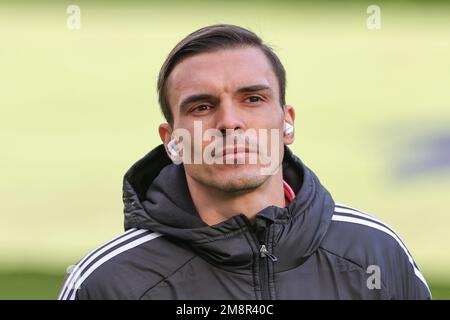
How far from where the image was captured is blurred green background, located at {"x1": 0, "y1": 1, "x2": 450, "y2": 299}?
7902mm

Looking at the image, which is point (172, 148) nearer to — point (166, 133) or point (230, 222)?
point (166, 133)

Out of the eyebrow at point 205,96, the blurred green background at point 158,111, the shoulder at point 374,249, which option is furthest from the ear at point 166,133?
the blurred green background at point 158,111

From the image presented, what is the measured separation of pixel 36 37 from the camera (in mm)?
9984

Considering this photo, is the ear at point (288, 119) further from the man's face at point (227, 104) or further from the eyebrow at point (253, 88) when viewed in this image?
the eyebrow at point (253, 88)

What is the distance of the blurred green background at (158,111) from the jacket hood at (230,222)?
4.41 m

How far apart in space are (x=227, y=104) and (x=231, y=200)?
11.1 inches

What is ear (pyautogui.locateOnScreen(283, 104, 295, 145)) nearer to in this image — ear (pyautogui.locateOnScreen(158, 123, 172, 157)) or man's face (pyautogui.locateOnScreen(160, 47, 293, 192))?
man's face (pyautogui.locateOnScreen(160, 47, 293, 192))

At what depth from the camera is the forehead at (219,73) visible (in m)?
2.71

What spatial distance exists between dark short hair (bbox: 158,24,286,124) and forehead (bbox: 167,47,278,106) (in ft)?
0.07

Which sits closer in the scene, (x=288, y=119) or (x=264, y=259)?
(x=264, y=259)

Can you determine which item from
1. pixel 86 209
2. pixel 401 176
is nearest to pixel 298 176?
pixel 86 209

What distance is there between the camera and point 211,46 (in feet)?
9.25

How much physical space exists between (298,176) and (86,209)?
16.9ft

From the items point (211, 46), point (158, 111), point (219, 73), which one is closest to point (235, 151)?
point (219, 73)
